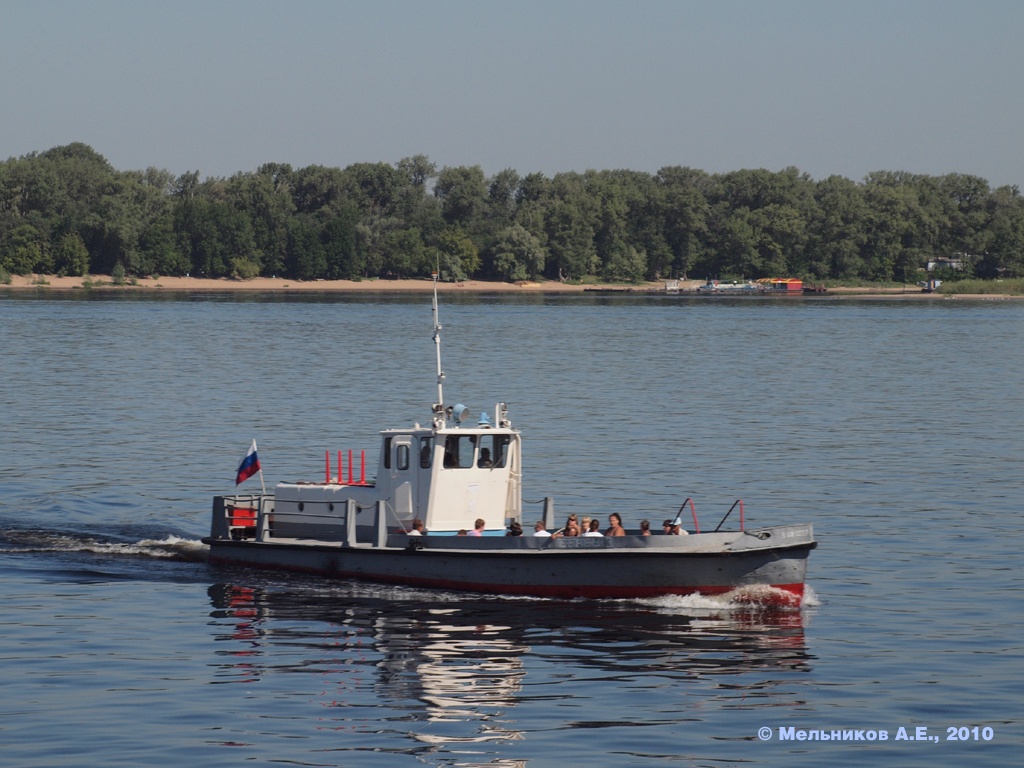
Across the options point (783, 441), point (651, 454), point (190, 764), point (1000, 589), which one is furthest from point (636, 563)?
point (783, 441)

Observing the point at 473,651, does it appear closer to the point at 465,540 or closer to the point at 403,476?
the point at 465,540

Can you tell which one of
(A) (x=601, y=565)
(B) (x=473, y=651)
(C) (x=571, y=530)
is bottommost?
(B) (x=473, y=651)

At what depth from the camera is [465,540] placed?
106 feet

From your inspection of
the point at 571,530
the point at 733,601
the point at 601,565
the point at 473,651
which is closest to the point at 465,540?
the point at 571,530

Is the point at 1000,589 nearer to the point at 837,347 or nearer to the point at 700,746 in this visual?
the point at 700,746

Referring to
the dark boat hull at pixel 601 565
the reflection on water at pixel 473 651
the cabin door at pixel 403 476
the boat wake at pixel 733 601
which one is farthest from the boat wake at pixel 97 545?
the boat wake at pixel 733 601

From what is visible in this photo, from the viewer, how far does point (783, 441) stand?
59031 millimetres

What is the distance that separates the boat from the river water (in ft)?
1.61

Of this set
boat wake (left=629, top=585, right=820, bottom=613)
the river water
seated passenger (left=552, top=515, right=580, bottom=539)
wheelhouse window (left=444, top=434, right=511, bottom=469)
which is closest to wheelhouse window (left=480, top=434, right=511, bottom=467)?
wheelhouse window (left=444, top=434, right=511, bottom=469)

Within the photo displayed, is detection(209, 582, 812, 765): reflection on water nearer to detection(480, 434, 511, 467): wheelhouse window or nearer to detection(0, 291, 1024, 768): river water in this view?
detection(0, 291, 1024, 768): river water

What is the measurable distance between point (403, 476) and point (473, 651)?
7075 millimetres

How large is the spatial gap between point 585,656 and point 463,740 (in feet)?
16.5

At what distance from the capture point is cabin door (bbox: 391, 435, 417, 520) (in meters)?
34.0

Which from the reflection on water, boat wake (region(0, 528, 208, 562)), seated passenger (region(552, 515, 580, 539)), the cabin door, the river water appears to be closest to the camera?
the river water
